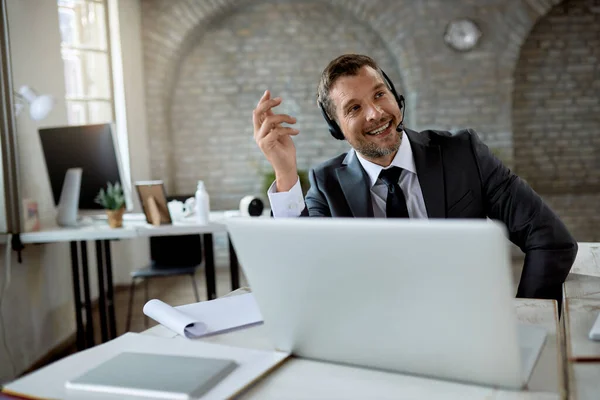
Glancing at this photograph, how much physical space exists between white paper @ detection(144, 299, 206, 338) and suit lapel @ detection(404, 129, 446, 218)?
87 centimetres

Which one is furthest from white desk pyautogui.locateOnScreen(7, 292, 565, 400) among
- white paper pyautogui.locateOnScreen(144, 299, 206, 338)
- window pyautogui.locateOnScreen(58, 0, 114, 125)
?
window pyautogui.locateOnScreen(58, 0, 114, 125)

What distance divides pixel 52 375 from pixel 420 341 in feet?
1.89

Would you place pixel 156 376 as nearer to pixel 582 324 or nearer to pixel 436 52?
pixel 582 324

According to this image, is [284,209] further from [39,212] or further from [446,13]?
[446,13]

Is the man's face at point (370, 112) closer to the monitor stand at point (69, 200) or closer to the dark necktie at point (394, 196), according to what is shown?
the dark necktie at point (394, 196)

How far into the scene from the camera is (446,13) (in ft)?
18.7

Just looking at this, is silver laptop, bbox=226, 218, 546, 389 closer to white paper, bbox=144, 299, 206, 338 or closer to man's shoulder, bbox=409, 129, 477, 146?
white paper, bbox=144, 299, 206, 338

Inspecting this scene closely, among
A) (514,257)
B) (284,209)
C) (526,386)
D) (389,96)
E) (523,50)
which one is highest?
(523,50)

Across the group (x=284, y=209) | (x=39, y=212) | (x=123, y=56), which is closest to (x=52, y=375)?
(x=284, y=209)

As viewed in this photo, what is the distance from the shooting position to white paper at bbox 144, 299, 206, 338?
1225 millimetres

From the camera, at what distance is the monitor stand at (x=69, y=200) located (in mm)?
3412

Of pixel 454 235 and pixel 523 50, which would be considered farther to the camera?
pixel 523 50

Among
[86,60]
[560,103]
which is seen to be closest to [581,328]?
[86,60]

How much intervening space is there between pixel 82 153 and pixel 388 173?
213 cm
